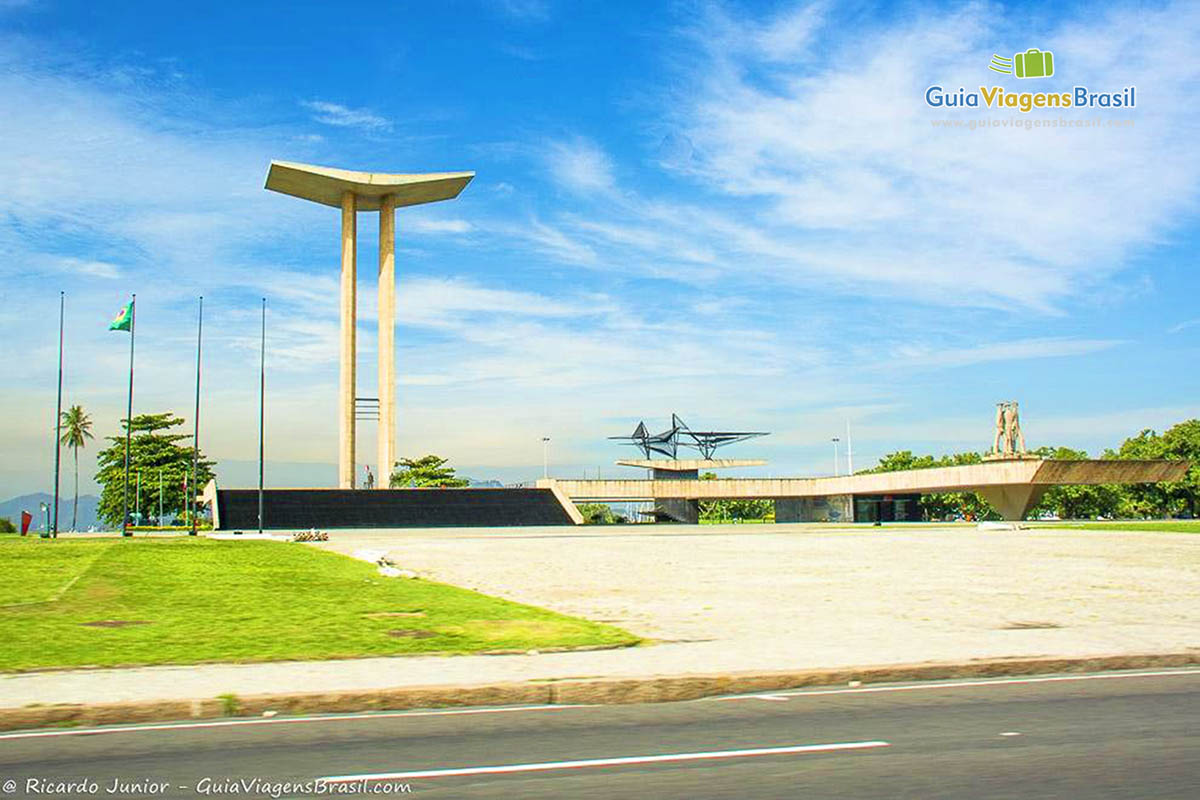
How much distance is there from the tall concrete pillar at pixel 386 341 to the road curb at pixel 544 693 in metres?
77.4

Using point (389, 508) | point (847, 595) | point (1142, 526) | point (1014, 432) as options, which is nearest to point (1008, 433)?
point (1014, 432)

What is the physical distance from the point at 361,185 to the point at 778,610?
78.5 m

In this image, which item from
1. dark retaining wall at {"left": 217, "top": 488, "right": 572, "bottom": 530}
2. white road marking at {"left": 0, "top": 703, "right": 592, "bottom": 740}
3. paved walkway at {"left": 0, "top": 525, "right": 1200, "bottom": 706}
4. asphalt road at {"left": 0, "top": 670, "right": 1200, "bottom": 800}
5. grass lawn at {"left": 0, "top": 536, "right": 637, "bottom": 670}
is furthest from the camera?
dark retaining wall at {"left": 217, "top": 488, "right": 572, "bottom": 530}

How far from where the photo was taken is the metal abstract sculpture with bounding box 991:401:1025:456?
8250 cm

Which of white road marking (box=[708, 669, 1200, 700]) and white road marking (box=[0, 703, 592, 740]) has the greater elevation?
white road marking (box=[0, 703, 592, 740])

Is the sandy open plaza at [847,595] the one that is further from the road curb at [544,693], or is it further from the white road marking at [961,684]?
the white road marking at [961,684]

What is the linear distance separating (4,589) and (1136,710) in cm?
1852

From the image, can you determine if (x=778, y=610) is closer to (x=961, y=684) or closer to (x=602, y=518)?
(x=961, y=684)

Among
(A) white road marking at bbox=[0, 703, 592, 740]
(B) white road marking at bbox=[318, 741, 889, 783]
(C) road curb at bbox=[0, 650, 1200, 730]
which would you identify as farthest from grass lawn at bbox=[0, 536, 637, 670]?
(B) white road marking at bbox=[318, 741, 889, 783]

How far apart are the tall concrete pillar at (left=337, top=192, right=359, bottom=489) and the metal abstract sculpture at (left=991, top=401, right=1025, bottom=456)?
172ft

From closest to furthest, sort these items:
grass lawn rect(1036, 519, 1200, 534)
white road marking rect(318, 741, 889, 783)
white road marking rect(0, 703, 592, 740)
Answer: white road marking rect(318, 741, 889, 783)
white road marking rect(0, 703, 592, 740)
grass lawn rect(1036, 519, 1200, 534)

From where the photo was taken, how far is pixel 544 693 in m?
9.85

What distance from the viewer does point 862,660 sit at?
1130cm

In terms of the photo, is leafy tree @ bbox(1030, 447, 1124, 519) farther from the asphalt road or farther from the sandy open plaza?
the asphalt road
